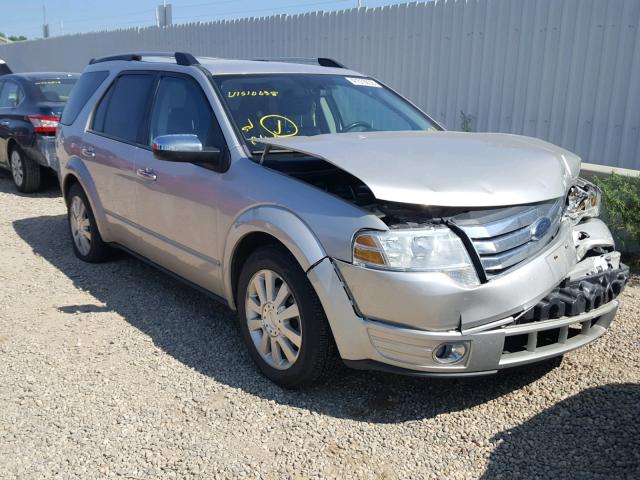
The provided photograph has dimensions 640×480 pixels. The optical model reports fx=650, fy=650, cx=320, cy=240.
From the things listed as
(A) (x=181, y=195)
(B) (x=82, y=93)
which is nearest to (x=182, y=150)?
(A) (x=181, y=195)

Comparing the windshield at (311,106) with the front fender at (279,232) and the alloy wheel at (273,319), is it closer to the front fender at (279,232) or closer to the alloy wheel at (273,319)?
the front fender at (279,232)

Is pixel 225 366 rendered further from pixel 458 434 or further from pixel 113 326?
pixel 458 434

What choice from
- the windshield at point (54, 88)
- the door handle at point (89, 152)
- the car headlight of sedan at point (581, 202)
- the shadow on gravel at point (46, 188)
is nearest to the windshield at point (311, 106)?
the car headlight of sedan at point (581, 202)

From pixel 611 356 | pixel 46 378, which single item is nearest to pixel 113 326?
pixel 46 378

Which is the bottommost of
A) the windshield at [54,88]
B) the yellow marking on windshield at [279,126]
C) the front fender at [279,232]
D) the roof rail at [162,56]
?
the front fender at [279,232]

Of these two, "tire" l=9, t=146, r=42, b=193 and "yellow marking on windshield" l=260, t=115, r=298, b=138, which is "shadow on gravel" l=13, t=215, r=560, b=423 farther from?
"tire" l=9, t=146, r=42, b=193

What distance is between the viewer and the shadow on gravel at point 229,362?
355 centimetres

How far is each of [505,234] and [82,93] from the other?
172 inches

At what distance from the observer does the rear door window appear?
16.1 ft

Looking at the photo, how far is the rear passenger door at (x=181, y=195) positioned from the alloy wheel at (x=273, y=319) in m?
0.42

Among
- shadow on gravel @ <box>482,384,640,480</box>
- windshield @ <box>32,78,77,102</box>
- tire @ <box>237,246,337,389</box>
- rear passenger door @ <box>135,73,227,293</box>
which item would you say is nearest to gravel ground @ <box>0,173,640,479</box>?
shadow on gravel @ <box>482,384,640,480</box>

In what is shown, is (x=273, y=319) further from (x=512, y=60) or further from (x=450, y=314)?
(x=512, y=60)

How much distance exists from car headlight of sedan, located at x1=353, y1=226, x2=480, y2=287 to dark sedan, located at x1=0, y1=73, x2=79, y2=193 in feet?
22.2

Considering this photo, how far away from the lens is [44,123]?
29.0ft
